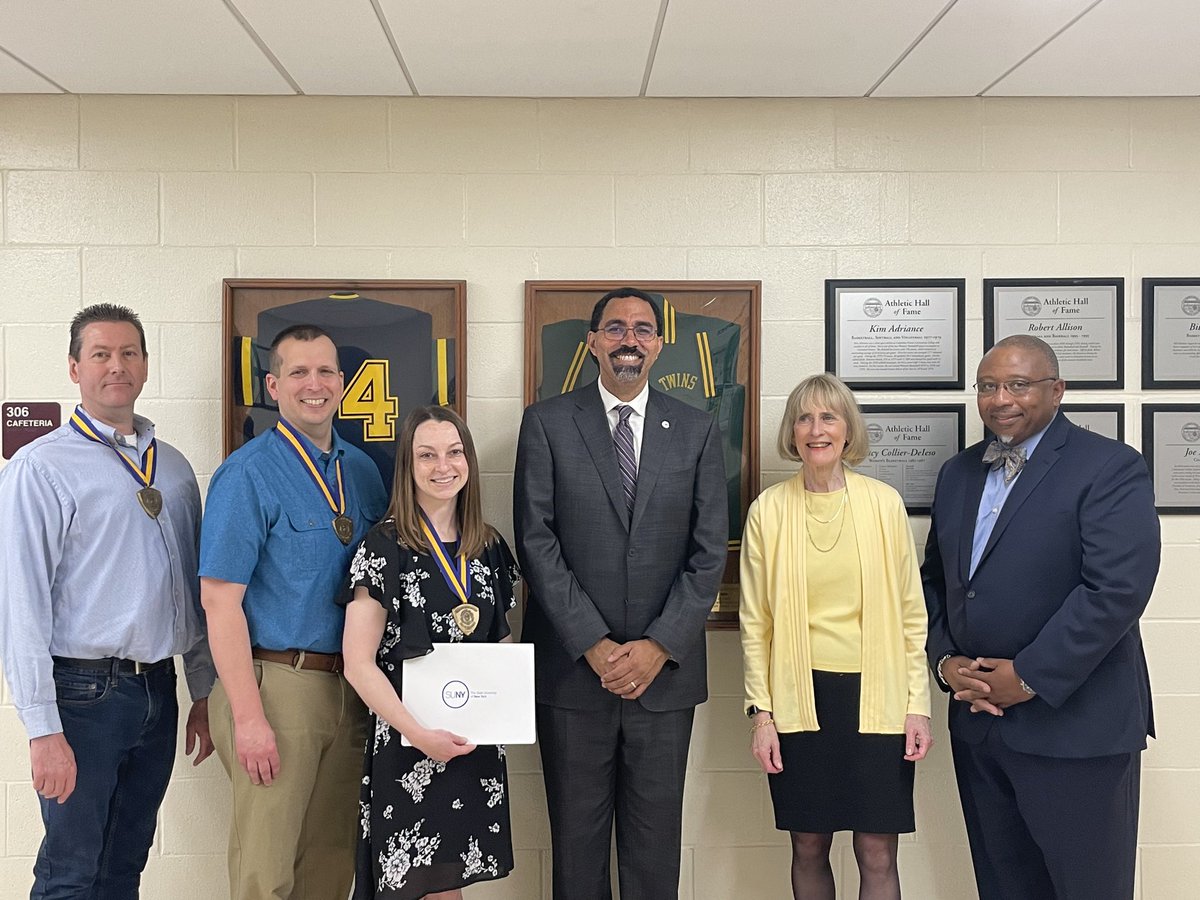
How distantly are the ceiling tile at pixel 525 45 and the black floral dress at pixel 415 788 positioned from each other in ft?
4.30

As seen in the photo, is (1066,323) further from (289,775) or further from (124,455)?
(124,455)

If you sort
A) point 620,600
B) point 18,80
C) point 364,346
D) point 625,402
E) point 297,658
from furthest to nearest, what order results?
point 364,346
point 18,80
point 625,402
point 620,600
point 297,658

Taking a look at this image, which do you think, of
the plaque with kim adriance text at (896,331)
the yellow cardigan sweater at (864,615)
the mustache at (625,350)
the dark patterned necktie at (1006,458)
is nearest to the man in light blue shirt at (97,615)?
the mustache at (625,350)

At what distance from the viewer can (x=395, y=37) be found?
2.46 m

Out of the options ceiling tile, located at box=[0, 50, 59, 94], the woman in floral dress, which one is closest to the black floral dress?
the woman in floral dress

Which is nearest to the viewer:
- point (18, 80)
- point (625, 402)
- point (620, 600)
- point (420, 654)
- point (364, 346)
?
point (420, 654)

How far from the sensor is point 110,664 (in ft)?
7.42

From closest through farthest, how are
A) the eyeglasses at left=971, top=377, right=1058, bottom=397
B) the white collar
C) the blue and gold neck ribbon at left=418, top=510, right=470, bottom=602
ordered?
the blue and gold neck ribbon at left=418, top=510, right=470, bottom=602, the eyeglasses at left=971, top=377, right=1058, bottom=397, the white collar

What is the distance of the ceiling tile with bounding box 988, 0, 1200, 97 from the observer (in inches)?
93.1

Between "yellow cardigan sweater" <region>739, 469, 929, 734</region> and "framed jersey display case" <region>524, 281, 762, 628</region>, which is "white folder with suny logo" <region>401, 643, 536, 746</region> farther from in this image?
"framed jersey display case" <region>524, 281, 762, 628</region>

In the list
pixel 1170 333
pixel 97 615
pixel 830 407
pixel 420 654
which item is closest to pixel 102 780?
pixel 97 615

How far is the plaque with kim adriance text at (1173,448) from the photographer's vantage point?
297cm

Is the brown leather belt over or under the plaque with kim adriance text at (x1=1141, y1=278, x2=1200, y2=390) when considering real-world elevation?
under

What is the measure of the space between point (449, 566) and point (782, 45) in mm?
1673
